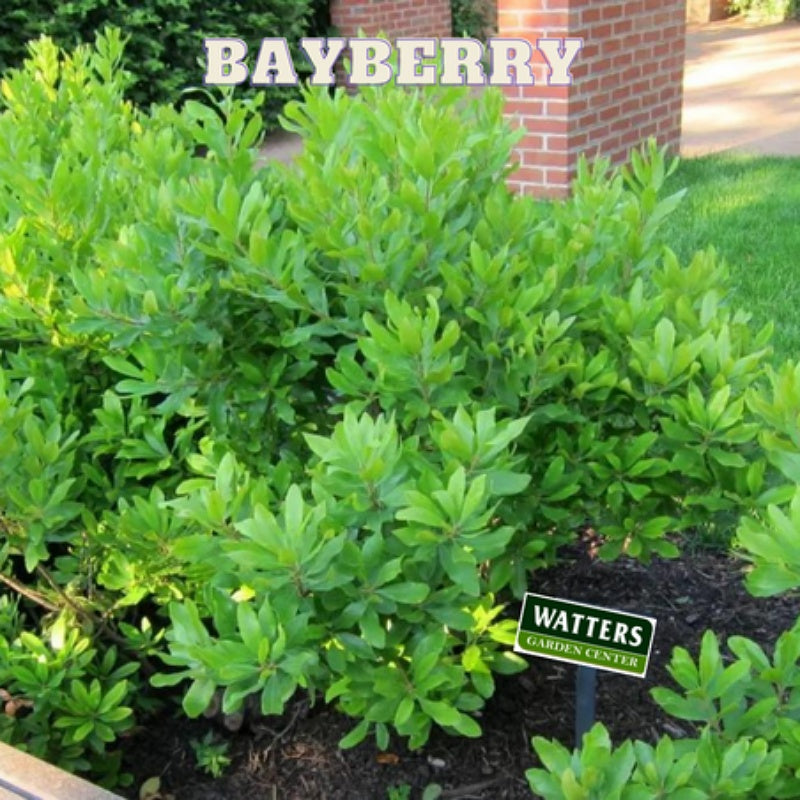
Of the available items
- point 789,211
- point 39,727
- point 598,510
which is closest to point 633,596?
point 598,510

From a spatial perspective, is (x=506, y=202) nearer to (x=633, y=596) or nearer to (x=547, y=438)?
(x=547, y=438)

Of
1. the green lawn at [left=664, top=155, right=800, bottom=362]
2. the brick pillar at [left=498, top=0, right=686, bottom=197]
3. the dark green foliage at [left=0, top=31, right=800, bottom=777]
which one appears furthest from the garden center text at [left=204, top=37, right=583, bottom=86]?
the green lawn at [left=664, top=155, right=800, bottom=362]

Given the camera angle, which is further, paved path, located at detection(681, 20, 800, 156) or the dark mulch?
paved path, located at detection(681, 20, 800, 156)

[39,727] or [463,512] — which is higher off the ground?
[463,512]

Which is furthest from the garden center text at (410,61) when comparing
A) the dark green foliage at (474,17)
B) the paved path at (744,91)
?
the dark green foliage at (474,17)

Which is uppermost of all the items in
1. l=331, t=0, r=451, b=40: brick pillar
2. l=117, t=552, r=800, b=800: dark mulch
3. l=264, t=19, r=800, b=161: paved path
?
l=331, t=0, r=451, b=40: brick pillar

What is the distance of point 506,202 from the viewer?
2184 mm

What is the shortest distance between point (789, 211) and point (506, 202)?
4.76 metres

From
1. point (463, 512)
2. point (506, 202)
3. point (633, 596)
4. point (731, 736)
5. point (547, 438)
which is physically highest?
point (506, 202)

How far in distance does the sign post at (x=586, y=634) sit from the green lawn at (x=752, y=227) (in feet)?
8.97

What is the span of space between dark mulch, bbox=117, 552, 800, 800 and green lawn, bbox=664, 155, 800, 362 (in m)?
2.10

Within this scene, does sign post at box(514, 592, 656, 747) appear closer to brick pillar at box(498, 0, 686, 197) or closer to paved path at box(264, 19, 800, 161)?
paved path at box(264, 19, 800, 161)

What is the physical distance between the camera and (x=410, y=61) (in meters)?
3.39

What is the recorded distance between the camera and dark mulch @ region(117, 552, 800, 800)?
2.46m
